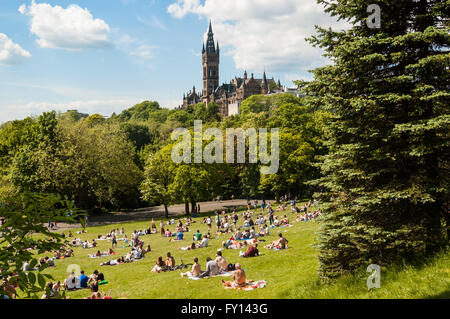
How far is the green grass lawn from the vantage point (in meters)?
8.52

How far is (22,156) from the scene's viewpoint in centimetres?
4488

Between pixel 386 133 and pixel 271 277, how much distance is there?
761cm

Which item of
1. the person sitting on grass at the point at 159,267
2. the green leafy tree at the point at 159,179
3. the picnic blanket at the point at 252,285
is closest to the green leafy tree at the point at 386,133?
the picnic blanket at the point at 252,285

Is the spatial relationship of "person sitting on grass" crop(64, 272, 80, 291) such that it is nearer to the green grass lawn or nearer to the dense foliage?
the green grass lawn

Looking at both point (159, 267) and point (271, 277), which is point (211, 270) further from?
point (159, 267)

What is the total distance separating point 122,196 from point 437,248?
52.0m

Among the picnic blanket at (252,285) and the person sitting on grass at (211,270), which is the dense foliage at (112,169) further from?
the picnic blanket at (252,285)

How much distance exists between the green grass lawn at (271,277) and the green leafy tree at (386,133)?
2.18 ft

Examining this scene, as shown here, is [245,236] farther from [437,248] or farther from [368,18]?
[368,18]

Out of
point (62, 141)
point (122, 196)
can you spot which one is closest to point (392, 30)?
point (62, 141)

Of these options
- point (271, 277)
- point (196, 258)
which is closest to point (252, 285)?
point (271, 277)

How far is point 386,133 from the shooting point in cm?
934

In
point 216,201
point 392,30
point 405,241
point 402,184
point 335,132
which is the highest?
point 392,30

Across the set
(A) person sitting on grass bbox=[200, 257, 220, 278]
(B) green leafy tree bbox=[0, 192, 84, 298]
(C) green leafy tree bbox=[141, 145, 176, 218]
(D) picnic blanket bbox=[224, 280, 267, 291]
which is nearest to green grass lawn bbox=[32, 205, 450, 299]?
(D) picnic blanket bbox=[224, 280, 267, 291]
